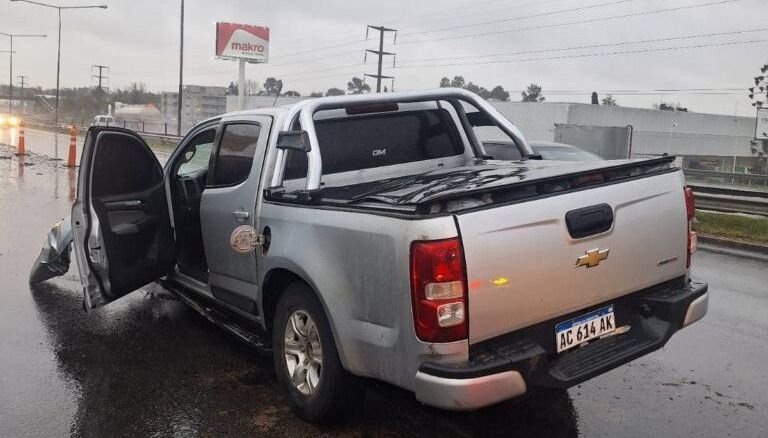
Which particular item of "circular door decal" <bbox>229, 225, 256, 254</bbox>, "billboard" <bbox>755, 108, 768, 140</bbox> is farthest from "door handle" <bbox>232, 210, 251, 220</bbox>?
"billboard" <bbox>755, 108, 768, 140</bbox>

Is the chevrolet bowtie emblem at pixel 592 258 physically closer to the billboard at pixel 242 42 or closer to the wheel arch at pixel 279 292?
the wheel arch at pixel 279 292

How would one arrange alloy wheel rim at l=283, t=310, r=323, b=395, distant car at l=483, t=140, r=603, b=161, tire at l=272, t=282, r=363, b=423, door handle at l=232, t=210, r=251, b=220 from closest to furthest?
tire at l=272, t=282, r=363, b=423, alloy wheel rim at l=283, t=310, r=323, b=395, door handle at l=232, t=210, r=251, b=220, distant car at l=483, t=140, r=603, b=161

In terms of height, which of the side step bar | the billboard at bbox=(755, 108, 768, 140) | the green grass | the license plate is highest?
the billboard at bbox=(755, 108, 768, 140)

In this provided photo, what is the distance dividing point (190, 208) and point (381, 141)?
1.71 meters

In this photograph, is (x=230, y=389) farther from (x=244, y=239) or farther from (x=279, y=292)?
(x=244, y=239)

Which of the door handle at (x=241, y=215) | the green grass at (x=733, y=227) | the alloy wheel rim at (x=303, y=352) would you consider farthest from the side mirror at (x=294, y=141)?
the green grass at (x=733, y=227)

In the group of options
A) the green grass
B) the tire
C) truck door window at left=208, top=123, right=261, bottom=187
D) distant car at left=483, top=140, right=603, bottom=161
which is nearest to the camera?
the tire

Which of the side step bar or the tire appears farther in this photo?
the side step bar

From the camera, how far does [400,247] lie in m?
3.02

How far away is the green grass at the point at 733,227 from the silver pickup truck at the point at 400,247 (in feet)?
24.0

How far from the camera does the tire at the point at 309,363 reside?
3588mm

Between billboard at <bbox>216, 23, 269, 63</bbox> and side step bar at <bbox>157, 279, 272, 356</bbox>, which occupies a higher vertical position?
billboard at <bbox>216, 23, 269, 63</bbox>

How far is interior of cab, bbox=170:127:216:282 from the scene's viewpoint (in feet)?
17.6

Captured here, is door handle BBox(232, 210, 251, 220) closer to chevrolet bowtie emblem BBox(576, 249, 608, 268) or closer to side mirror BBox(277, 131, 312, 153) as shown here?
side mirror BBox(277, 131, 312, 153)
